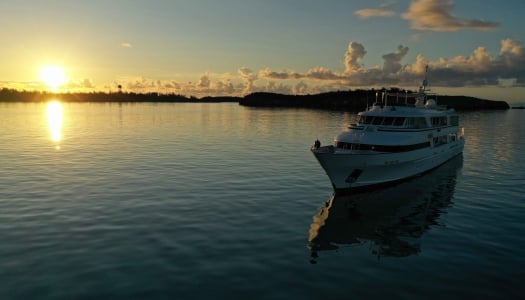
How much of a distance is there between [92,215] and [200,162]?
59.3 feet

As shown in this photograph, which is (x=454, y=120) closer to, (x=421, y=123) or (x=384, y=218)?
(x=421, y=123)

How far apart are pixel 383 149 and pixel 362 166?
2403mm

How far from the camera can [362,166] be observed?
1022 inches

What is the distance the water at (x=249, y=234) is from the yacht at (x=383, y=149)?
138cm

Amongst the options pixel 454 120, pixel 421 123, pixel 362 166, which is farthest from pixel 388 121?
pixel 454 120

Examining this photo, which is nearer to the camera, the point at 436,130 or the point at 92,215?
the point at 92,215

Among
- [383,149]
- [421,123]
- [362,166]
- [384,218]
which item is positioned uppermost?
[421,123]

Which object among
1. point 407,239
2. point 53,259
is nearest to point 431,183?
point 407,239

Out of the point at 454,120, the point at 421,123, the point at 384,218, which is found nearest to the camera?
the point at 384,218

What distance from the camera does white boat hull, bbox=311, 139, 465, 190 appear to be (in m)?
25.5

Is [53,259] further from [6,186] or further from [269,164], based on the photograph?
[269,164]

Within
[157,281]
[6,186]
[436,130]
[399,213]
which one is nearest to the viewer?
[157,281]

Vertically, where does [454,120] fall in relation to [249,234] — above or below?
above

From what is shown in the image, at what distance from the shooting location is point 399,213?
23016mm
